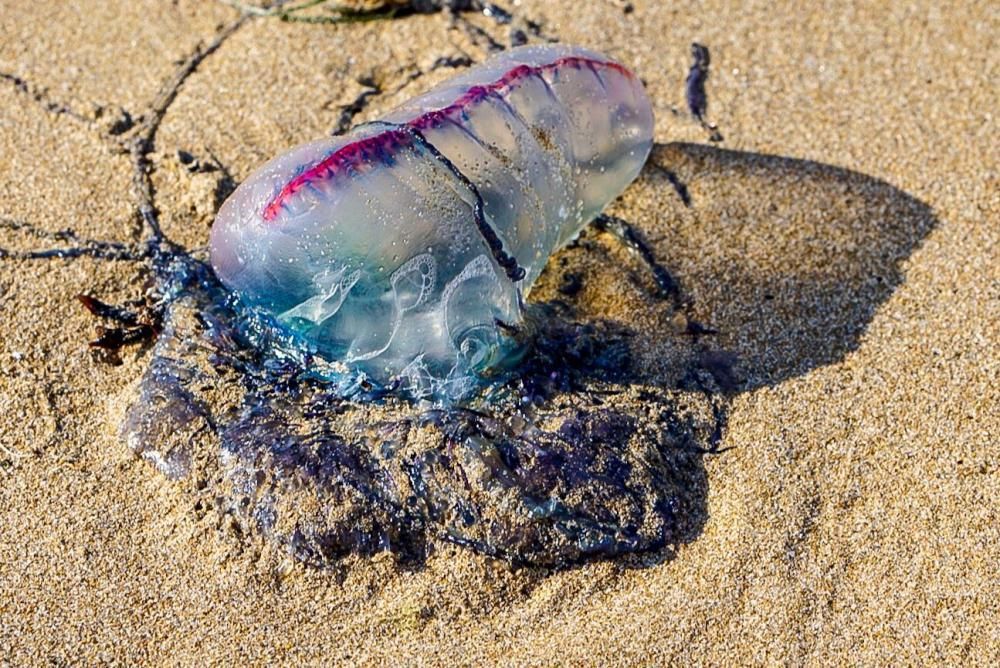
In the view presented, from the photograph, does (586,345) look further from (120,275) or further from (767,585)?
(120,275)

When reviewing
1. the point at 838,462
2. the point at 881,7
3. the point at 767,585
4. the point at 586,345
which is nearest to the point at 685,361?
the point at 586,345

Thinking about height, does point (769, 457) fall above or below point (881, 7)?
below

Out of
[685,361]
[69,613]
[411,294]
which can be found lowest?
[69,613]

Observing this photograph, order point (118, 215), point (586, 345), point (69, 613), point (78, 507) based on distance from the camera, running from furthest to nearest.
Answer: point (118, 215) → point (586, 345) → point (78, 507) → point (69, 613)

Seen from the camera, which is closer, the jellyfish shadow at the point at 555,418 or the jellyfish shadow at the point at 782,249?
the jellyfish shadow at the point at 555,418

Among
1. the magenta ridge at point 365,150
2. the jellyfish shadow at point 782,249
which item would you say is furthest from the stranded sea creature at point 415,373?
the jellyfish shadow at point 782,249

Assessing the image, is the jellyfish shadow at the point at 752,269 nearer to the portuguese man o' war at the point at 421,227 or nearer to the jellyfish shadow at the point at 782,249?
the jellyfish shadow at the point at 782,249
